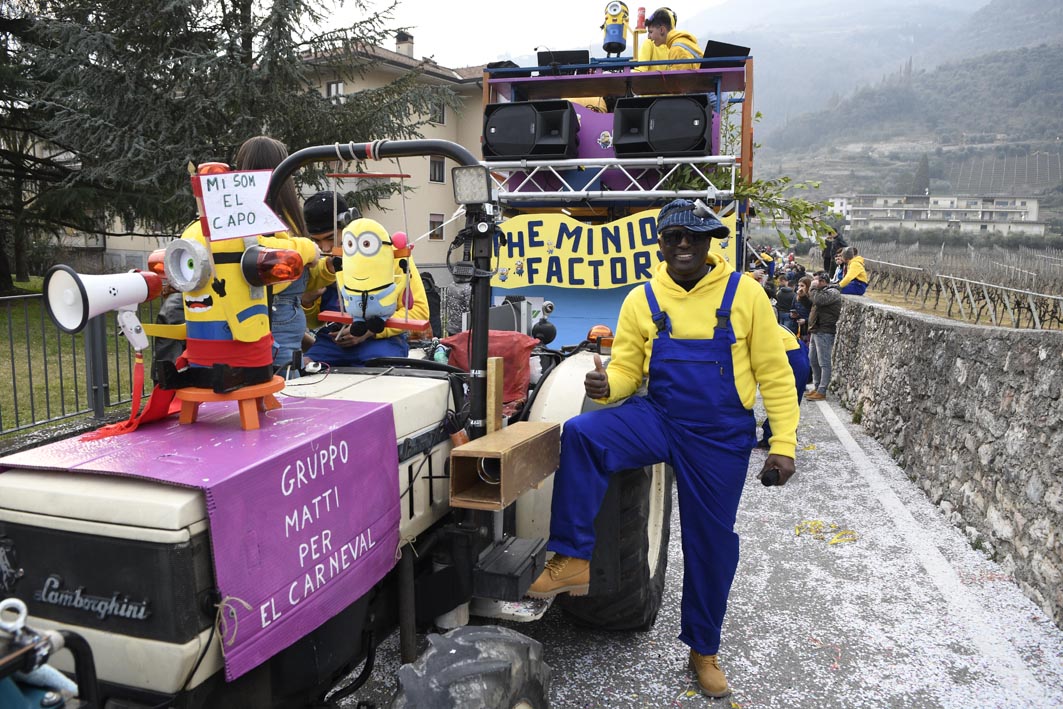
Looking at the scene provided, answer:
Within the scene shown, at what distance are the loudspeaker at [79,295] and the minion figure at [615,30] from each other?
704cm

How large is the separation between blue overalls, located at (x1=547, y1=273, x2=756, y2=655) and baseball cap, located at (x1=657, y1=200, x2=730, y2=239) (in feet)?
0.72

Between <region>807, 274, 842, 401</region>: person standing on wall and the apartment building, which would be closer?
<region>807, 274, 842, 401</region>: person standing on wall

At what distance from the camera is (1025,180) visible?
97.5m

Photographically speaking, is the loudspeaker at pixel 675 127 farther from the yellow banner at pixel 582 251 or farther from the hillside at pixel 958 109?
the hillside at pixel 958 109

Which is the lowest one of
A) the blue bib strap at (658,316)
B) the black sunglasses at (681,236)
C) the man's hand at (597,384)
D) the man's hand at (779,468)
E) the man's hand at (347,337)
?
the man's hand at (779,468)

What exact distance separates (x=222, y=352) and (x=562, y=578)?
153 centimetres

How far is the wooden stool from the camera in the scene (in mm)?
1936

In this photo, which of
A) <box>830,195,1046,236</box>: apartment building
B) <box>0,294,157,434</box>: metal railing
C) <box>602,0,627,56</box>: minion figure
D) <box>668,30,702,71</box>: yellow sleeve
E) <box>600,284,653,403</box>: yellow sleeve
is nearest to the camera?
<box>600,284,653,403</box>: yellow sleeve

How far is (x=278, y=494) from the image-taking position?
1736mm

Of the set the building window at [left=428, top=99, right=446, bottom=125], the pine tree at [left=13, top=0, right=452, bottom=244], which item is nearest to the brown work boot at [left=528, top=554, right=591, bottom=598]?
the pine tree at [left=13, top=0, right=452, bottom=244]

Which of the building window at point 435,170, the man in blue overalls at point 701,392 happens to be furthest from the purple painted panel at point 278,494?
the building window at point 435,170

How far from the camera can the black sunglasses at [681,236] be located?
124 inches

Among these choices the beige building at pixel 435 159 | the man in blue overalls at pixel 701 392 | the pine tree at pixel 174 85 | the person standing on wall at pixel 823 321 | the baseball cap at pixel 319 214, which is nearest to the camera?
the man in blue overalls at pixel 701 392

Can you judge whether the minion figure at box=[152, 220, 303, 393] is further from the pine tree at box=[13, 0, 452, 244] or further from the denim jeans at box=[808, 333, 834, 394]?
the pine tree at box=[13, 0, 452, 244]
